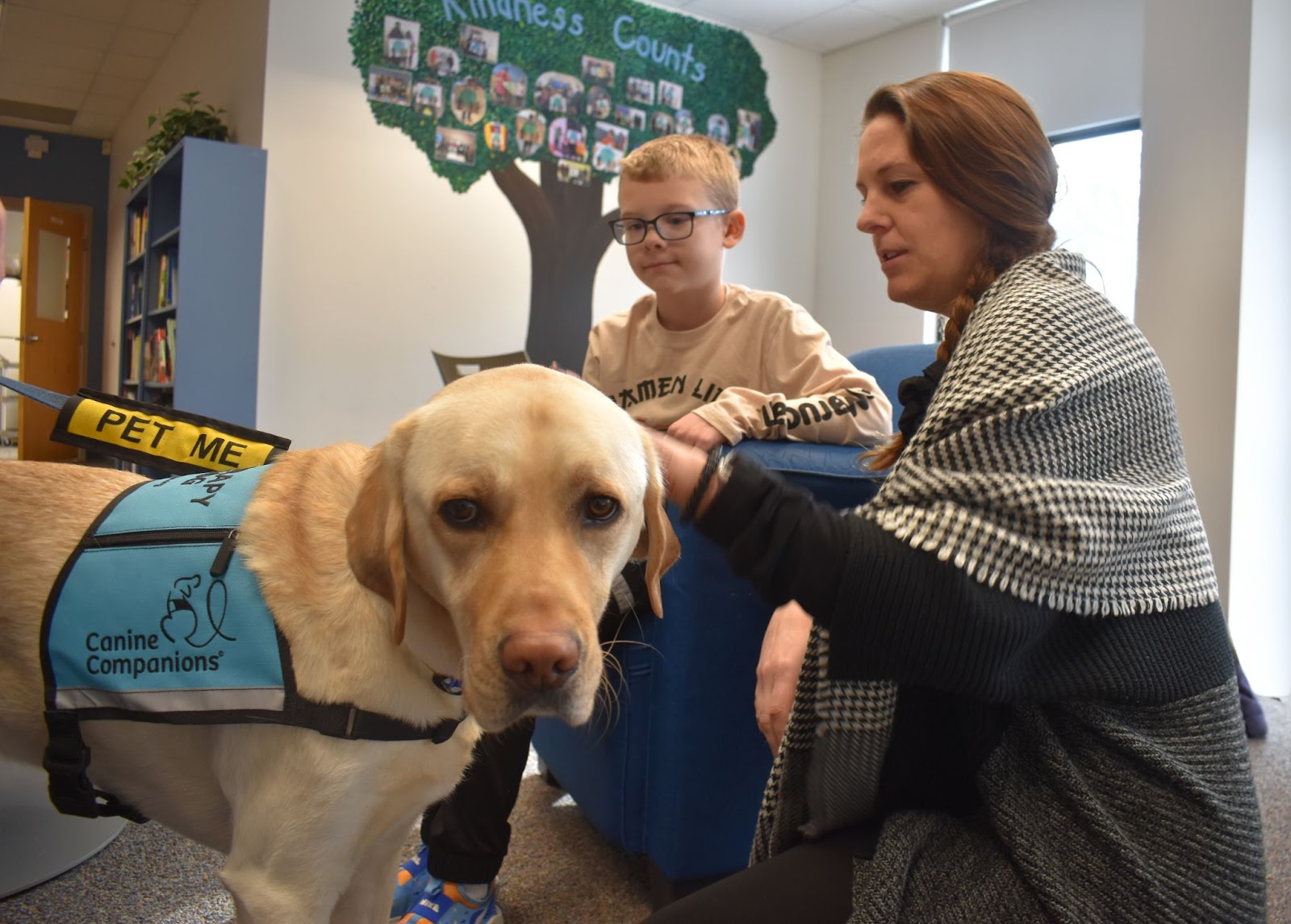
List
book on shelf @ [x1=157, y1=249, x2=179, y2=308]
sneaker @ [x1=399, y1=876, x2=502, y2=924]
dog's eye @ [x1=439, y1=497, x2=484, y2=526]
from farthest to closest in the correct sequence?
book on shelf @ [x1=157, y1=249, x2=179, y2=308]
sneaker @ [x1=399, y1=876, x2=502, y2=924]
dog's eye @ [x1=439, y1=497, x2=484, y2=526]

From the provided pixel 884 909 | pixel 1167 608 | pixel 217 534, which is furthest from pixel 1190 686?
pixel 217 534

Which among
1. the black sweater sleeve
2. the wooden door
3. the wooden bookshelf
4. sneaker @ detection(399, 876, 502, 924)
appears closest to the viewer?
the black sweater sleeve

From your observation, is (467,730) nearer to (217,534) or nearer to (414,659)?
(414,659)

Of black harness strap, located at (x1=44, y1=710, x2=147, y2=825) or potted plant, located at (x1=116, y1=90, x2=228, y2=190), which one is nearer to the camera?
black harness strap, located at (x1=44, y1=710, x2=147, y2=825)

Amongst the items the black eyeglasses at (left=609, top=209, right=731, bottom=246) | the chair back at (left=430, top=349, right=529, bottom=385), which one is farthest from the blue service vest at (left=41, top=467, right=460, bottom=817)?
the chair back at (left=430, top=349, right=529, bottom=385)

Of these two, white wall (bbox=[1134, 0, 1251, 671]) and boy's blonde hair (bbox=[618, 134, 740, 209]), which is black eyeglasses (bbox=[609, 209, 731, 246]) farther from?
white wall (bbox=[1134, 0, 1251, 671])

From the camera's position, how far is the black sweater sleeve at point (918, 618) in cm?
75

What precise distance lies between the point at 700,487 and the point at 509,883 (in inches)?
48.5

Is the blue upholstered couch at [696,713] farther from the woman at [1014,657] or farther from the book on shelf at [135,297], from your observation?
the book on shelf at [135,297]

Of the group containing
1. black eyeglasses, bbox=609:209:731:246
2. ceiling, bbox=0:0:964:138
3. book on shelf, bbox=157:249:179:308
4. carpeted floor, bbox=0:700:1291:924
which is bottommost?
carpeted floor, bbox=0:700:1291:924

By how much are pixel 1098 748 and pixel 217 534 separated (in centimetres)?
100

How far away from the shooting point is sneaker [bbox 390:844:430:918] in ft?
5.12

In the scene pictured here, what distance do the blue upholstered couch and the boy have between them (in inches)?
3.6

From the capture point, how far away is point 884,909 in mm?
840
